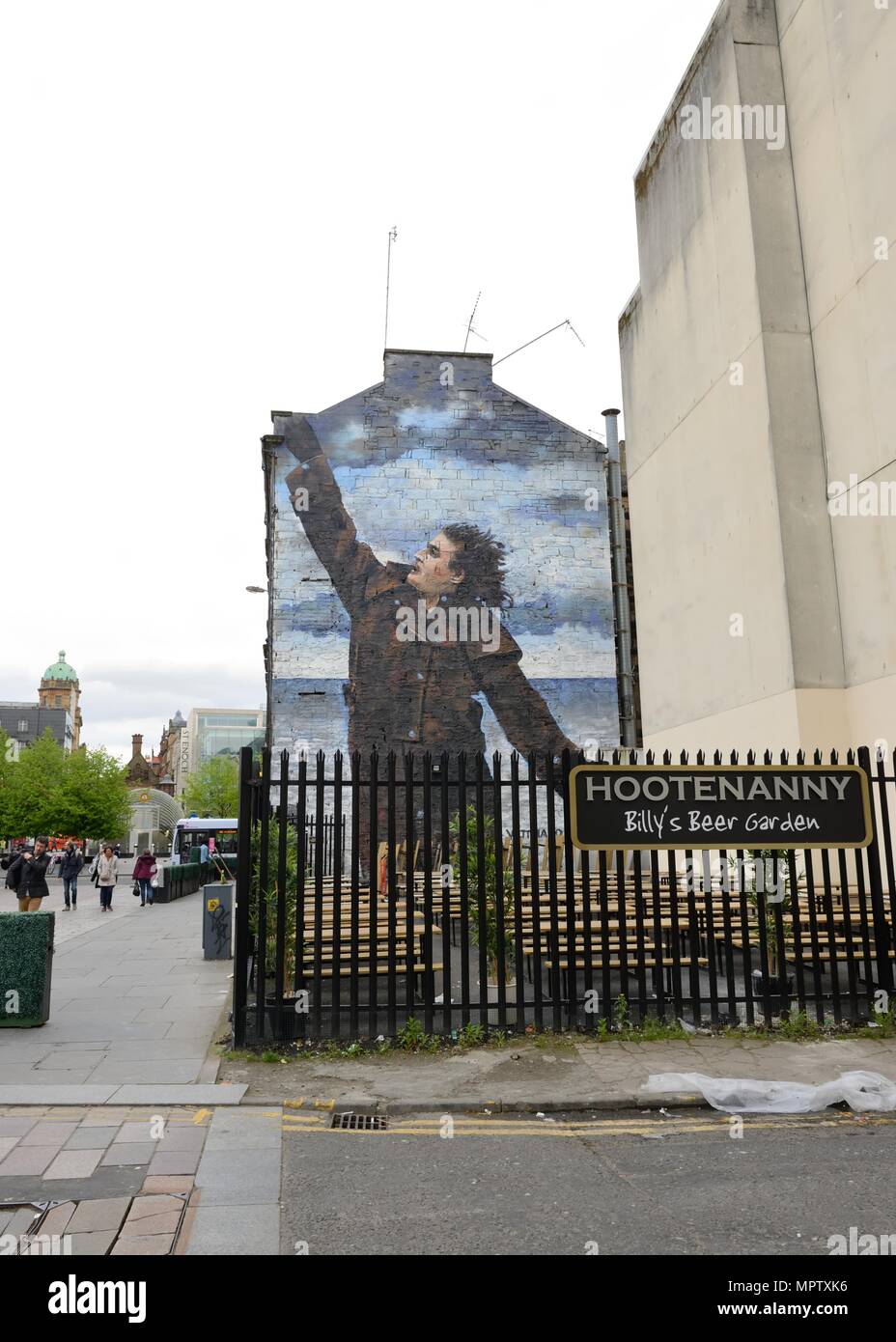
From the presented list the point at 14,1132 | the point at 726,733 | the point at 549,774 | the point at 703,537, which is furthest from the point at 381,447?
the point at 14,1132

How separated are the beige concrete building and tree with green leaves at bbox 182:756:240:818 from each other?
219 ft

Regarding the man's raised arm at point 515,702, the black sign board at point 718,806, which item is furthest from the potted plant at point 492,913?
the man's raised arm at point 515,702

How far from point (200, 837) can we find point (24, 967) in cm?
4099

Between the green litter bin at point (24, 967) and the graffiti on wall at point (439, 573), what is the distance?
64.4ft

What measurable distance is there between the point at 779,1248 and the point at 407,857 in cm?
464

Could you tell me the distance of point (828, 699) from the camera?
14.3m

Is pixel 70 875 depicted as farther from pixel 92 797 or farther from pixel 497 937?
pixel 92 797

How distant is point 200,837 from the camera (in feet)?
158

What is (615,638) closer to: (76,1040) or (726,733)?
(726,733)

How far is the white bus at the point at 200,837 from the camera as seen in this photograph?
43656 mm

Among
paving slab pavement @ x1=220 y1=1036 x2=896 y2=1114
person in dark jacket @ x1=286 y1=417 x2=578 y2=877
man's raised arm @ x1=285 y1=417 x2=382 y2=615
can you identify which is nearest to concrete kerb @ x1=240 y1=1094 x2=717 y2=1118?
paving slab pavement @ x1=220 y1=1036 x2=896 y2=1114

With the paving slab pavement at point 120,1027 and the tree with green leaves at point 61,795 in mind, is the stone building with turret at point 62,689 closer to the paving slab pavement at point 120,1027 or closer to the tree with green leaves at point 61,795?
the tree with green leaves at point 61,795
